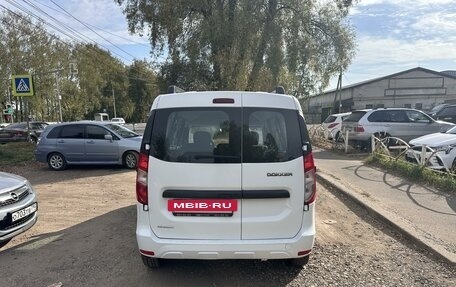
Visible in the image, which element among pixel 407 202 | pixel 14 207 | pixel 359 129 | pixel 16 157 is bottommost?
pixel 16 157

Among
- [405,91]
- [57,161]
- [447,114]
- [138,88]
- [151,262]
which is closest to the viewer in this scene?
[151,262]

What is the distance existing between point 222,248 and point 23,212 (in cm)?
303

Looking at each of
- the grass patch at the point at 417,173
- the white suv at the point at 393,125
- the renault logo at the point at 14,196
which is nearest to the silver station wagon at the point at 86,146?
the renault logo at the point at 14,196

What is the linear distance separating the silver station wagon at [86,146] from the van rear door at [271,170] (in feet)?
29.8

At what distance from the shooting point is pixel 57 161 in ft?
41.7

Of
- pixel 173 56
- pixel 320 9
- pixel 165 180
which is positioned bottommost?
pixel 165 180

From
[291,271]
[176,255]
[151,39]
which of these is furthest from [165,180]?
[151,39]

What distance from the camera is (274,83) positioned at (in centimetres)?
1906

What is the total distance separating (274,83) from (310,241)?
15865 mm

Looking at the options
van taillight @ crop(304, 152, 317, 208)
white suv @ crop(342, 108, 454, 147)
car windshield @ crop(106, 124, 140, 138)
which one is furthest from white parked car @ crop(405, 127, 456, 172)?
car windshield @ crop(106, 124, 140, 138)

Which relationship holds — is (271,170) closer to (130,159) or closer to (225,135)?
(225,135)

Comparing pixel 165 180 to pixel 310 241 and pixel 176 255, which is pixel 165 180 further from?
pixel 310 241

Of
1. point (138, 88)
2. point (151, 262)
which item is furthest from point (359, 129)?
point (138, 88)

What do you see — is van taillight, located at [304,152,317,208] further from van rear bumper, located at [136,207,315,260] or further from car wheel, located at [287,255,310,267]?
car wheel, located at [287,255,310,267]
